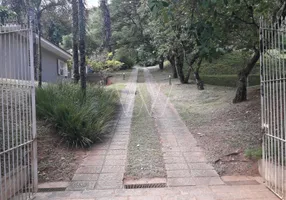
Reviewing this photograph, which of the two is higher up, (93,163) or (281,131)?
(281,131)

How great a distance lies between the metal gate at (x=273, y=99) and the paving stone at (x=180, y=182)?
127cm

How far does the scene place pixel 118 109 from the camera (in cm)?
1199

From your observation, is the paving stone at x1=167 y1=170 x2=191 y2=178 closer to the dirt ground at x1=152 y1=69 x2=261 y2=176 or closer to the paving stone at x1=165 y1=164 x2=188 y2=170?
the paving stone at x1=165 y1=164 x2=188 y2=170

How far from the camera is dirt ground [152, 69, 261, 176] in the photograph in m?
6.24

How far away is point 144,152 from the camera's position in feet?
22.5

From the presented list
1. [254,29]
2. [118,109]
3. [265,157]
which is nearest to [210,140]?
[265,157]

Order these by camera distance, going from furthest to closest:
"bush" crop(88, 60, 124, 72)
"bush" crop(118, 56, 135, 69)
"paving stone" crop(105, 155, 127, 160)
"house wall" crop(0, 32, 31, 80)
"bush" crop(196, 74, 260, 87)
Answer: "bush" crop(118, 56, 135, 69), "bush" crop(88, 60, 124, 72), "bush" crop(196, 74, 260, 87), "paving stone" crop(105, 155, 127, 160), "house wall" crop(0, 32, 31, 80)

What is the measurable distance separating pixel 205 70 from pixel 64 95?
18995 mm

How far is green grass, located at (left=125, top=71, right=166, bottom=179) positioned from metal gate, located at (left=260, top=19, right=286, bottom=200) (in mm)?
1890

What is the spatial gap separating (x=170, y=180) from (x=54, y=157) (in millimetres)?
2563

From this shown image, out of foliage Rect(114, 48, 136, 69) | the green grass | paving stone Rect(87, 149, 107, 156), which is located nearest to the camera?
the green grass

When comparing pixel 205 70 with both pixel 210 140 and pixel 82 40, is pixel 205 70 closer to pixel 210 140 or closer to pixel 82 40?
pixel 82 40

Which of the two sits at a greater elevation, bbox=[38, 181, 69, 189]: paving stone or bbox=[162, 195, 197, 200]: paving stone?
bbox=[38, 181, 69, 189]: paving stone

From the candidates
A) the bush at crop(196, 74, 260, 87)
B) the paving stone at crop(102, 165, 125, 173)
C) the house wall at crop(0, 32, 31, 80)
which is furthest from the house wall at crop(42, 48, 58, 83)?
the house wall at crop(0, 32, 31, 80)
